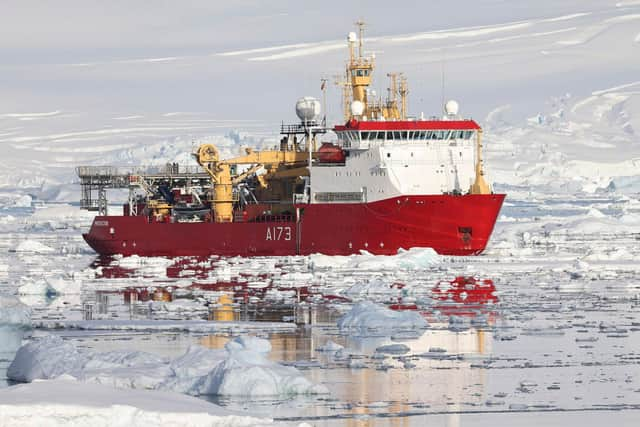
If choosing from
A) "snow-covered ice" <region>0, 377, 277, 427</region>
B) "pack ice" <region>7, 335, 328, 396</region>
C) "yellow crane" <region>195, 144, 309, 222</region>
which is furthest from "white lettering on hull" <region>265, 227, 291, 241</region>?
"snow-covered ice" <region>0, 377, 277, 427</region>

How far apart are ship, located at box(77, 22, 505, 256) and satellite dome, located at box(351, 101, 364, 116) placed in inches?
1.1

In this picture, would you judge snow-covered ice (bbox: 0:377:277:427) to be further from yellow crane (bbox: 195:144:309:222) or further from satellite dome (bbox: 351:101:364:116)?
yellow crane (bbox: 195:144:309:222)

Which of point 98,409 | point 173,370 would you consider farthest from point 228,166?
point 98,409

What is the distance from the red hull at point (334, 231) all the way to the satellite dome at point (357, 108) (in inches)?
125

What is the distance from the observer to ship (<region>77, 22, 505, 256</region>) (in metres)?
35.2

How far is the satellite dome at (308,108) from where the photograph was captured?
136ft

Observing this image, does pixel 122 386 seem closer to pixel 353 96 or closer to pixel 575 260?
pixel 575 260

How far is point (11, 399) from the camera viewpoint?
12.0 meters

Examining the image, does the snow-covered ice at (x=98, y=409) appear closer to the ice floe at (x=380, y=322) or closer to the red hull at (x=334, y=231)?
the ice floe at (x=380, y=322)

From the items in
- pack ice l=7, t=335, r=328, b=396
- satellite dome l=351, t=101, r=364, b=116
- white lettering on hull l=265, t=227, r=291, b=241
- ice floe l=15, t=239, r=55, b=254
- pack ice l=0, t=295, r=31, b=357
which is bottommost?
pack ice l=7, t=335, r=328, b=396

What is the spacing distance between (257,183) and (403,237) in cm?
774

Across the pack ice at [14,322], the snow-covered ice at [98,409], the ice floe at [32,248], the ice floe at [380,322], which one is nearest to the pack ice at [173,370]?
the snow-covered ice at [98,409]

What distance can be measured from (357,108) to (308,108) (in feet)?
12.8

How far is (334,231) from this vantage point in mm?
36562
